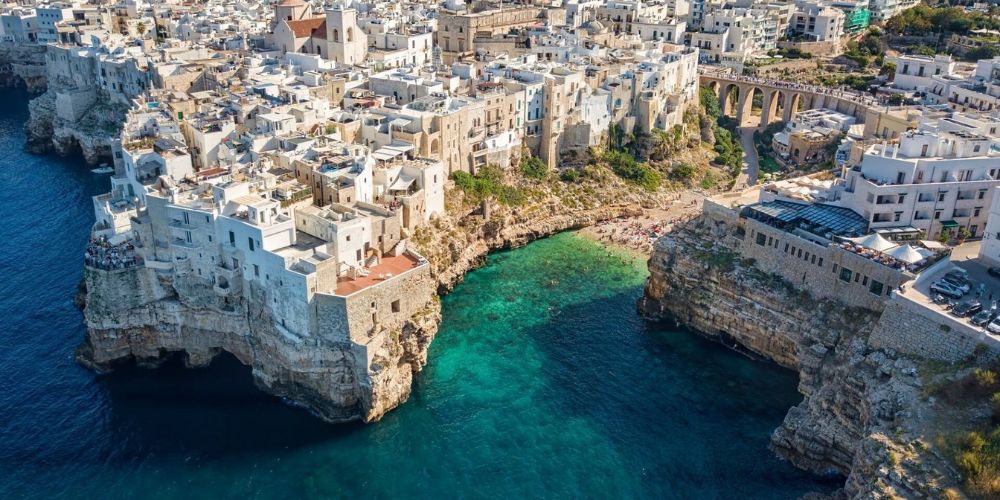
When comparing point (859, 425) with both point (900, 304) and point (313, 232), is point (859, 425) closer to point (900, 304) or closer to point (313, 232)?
point (900, 304)

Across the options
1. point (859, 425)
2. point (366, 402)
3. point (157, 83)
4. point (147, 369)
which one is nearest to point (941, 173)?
point (859, 425)

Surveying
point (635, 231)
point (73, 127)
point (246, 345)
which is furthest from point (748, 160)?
point (73, 127)

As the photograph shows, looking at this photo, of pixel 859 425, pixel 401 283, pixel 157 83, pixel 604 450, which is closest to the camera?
pixel 859 425

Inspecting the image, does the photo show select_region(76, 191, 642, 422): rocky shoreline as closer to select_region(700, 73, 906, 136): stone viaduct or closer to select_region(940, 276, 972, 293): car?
select_region(940, 276, 972, 293): car

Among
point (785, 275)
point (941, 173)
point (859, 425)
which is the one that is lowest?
point (859, 425)

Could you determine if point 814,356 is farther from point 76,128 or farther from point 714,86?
point 76,128

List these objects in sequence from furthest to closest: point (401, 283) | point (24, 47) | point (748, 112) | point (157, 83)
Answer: point (24, 47) → point (748, 112) → point (157, 83) → point (401, 283)
